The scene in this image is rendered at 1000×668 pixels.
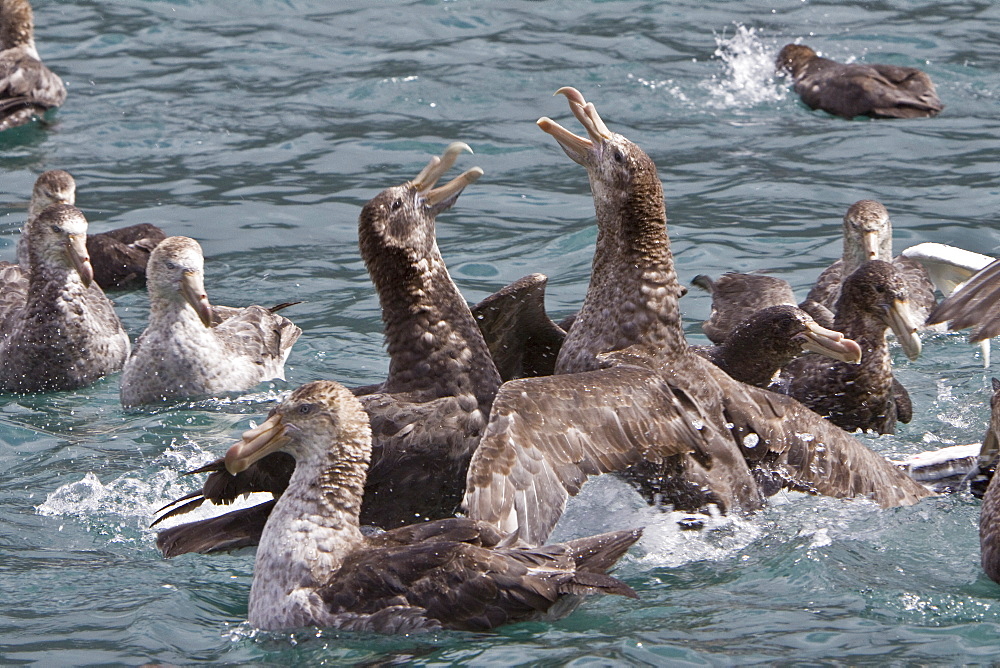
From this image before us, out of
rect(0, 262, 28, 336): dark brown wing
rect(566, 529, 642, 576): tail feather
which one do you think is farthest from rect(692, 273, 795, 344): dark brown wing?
rect(0, 262, 28, 336): dark brown wing

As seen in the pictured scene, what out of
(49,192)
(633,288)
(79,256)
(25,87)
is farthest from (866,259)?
(25,87)

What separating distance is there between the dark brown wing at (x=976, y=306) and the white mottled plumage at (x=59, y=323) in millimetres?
5632

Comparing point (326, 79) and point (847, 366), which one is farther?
point (326, 79)

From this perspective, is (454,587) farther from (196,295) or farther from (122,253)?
(122,253)

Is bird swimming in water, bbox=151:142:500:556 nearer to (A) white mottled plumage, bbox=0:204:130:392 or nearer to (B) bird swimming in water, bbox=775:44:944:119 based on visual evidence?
(A) white mottled plumage, bbox=0:204:130:392

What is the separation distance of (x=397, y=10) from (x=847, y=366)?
9.41m

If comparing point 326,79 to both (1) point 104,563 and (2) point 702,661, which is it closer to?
(1) point 104,563

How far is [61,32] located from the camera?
16.6m

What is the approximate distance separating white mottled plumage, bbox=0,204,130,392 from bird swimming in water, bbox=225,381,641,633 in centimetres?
387

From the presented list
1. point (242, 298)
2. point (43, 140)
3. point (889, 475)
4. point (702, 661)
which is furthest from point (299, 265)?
point (702, 661)

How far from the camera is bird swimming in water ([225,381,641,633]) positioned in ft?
18.9

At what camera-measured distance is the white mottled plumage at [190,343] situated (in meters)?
9.43

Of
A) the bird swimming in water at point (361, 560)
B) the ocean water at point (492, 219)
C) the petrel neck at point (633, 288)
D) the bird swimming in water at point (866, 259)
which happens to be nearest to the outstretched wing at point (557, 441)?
the bird swimming in water at point (361, 560)

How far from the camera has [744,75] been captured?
14.9 metres
